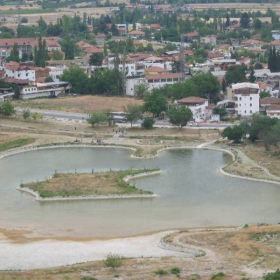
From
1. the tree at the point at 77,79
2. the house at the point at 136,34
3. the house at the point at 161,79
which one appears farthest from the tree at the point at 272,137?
the house at the point at 136,34

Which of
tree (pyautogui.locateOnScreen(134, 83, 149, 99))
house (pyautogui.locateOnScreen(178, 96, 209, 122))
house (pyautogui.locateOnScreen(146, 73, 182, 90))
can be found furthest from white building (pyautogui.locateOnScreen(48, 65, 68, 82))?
house (pyautogui.locateOnScreen(178, 96, 209, 122))

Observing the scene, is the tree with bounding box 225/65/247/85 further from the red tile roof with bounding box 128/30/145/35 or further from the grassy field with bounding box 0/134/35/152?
the red tile roof with bounding box 128/30/145/35

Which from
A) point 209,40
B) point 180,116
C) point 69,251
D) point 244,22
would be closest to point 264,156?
point 180,116

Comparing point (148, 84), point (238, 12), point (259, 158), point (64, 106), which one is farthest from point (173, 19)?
point (259, 158)

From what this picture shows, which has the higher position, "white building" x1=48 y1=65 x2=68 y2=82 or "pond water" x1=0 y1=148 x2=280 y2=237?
"white building" x1=48 y1=65 x2=68 y2=82

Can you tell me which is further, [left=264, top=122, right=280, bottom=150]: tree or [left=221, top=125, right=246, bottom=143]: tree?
[left=221, top=125, right=246, bottom=143]: tree

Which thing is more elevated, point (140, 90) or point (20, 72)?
point (20, 72)

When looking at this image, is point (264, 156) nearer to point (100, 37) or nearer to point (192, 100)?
point (192, 100)
